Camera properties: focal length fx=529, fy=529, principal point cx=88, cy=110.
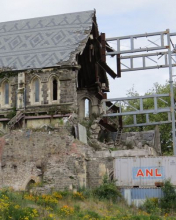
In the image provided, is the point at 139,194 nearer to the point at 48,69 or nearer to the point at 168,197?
the point at 168,197

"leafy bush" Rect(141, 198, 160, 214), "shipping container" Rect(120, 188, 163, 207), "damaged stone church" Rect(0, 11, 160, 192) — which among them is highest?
"damaged stone church" Rect(0, 11, 160, 192)

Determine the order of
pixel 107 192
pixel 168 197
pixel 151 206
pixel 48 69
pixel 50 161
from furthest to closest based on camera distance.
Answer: pixel 48 69 < pixel 50 161 < pixel 107 192 < pixel 168 197 < pixel 151 206

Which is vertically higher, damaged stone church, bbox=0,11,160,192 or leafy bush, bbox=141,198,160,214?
damaged stone church, bbox=0,11,160,192

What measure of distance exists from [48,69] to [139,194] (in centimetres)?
1241

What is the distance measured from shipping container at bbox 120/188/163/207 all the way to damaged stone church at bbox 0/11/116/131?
8823 millimetres

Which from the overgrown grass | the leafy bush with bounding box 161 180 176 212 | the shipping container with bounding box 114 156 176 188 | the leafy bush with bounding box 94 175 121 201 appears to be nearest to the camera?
the overgrown grass

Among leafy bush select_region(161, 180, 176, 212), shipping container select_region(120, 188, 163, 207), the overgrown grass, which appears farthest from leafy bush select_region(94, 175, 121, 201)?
leafy bush select_region(161, 180, 176, 212)

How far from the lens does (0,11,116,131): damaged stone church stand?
37.4 meters

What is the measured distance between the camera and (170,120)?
41.0m

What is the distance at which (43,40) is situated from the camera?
4066cm

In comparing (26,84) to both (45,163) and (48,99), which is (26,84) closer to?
(48,99)

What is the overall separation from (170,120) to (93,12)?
10.7m

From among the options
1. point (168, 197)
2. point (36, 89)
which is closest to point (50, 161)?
point (168, 197)

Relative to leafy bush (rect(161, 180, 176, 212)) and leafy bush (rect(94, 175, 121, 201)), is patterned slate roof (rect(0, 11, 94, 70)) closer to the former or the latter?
leafy bush (rect(94, 175, 121, 201))
